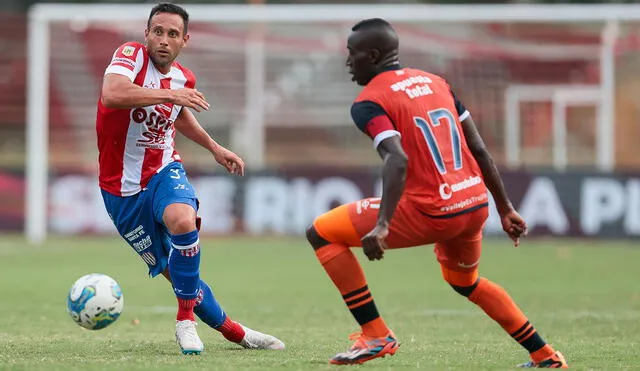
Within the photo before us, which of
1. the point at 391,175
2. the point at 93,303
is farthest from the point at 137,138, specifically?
the point at 391,175

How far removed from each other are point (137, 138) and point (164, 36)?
0.72 metres

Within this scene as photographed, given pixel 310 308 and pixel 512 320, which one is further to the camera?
pixel 310 308

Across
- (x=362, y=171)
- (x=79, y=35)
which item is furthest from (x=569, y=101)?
(x=79, y=35)

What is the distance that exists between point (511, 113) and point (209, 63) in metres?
6.00

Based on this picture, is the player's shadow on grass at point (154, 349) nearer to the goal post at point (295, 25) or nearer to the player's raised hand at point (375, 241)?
the player's raised hand at point (375, 241)

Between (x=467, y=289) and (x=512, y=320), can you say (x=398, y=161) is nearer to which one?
(x=467, y=289)

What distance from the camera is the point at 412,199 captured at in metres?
6.92

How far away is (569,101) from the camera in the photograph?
78.7 feet

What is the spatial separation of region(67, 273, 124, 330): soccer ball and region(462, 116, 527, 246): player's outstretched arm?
2.65m

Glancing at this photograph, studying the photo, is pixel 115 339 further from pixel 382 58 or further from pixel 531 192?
pixel 531 192

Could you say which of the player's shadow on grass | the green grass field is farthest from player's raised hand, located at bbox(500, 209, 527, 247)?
the player's shadow on grass

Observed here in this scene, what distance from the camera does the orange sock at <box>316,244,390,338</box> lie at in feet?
23.2

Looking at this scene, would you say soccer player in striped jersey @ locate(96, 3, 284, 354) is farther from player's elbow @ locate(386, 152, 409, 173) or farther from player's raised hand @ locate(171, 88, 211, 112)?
player's elbow @ locate(386, 152, 409, 173)

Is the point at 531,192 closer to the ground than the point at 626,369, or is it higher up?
closer to the ground
